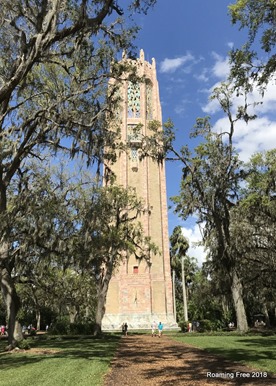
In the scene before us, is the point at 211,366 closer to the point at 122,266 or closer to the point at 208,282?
the point at 208,282

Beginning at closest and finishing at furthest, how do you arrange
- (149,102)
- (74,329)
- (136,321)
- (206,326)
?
(206,326)
(74,329)
(136,321)
(149,102)

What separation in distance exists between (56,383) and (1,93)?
23.2ft

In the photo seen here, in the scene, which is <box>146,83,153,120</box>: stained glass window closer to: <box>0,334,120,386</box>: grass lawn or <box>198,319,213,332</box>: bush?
<box>198,319,213,332</box>: bush

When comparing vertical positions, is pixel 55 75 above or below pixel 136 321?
above

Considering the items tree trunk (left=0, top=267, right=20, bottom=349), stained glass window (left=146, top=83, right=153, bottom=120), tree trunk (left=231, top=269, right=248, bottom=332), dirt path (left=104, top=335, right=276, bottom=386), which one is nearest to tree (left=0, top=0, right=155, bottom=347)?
tree trunk (left=0, top=267, right=20, bottom=349)

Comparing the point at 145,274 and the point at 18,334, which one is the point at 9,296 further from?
the point at 145,274

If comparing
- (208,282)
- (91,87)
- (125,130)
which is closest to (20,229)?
(91,87)

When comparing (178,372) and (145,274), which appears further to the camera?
(145,274)

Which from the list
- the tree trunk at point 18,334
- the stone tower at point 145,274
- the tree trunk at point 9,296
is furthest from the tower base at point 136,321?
the tree trunk at point 9,296

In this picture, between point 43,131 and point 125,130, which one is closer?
point 43,131

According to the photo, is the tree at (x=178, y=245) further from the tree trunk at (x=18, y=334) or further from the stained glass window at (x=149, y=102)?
the tree trunk at (x=18, y=334)

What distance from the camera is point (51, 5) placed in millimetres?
9609

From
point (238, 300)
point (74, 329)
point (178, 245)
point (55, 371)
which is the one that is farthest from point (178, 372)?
point (178, 245)

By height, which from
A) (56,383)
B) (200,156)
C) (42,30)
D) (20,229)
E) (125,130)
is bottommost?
(56,383)
